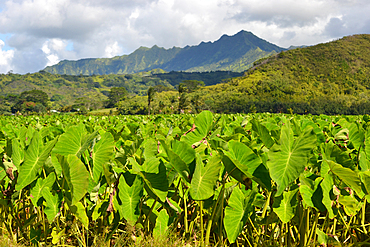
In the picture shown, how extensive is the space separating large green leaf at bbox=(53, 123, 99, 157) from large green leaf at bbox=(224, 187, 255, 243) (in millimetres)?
663

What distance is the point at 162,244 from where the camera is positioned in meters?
1.13

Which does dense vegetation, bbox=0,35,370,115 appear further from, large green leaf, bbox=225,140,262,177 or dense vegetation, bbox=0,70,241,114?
large green leaf, bbox=225,140,262,177

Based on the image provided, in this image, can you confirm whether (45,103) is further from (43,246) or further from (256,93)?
(43,246)

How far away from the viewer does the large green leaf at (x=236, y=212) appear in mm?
1001

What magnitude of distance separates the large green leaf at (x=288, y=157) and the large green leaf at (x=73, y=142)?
74 cm

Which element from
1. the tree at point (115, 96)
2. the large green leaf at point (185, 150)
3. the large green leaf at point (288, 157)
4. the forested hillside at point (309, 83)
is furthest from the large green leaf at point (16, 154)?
the tree at point (115, 96)

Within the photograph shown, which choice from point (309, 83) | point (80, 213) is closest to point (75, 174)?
point (80, 213)

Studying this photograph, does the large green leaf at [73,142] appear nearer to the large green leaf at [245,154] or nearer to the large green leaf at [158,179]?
the large green leaf at [158,179]

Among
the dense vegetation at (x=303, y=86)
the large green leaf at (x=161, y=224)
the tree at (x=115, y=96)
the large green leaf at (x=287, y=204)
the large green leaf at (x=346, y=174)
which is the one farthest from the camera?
the tree at (x=115, y=96)

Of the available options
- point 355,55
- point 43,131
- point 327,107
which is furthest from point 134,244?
point 355,55

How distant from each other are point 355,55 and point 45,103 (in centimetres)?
11417

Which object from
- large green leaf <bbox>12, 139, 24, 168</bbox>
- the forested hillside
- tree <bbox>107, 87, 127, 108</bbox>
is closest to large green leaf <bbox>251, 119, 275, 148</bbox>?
large green leaf <bbox>12, 139, 24, 168</bbox>

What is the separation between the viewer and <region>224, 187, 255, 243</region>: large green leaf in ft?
3.28

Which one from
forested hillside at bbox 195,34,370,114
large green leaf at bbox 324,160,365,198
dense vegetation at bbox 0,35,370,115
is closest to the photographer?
large green leaf at bbox 324,160,365,198
